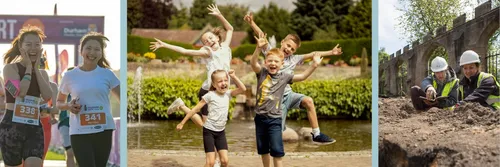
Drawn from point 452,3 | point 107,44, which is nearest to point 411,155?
point 452,3

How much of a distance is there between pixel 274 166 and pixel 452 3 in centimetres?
254

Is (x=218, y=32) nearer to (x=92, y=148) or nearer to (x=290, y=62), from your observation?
(x=290, y=62)

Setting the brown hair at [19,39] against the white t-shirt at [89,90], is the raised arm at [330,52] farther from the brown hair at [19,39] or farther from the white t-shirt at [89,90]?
the brown hair at [19,39]

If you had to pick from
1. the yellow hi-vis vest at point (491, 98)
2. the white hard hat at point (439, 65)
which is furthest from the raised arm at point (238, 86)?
the yellow hi-vis vest at point (491, 98)

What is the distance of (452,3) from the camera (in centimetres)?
712

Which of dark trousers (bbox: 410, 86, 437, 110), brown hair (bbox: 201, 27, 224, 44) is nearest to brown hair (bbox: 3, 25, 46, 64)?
brown hair (bbox: 201, 27, 224, 44)

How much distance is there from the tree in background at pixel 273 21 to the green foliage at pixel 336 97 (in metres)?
0.91

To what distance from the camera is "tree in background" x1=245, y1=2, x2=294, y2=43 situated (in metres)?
7.81

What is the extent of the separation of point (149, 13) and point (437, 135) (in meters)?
3.53

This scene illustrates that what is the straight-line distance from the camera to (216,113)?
6.87 meters

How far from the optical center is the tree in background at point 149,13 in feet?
25.5

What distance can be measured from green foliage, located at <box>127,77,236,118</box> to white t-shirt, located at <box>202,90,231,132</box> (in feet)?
4.18

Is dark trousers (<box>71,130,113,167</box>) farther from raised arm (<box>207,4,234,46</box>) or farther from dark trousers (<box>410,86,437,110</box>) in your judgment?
dark trousers (<box>410,86,437,110</box>)

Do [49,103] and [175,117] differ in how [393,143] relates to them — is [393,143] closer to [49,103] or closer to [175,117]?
[175,117]
